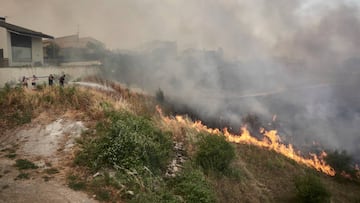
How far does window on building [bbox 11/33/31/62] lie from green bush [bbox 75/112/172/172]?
19.2m

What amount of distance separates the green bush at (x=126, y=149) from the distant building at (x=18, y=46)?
18.3 m

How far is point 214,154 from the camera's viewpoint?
493 inches

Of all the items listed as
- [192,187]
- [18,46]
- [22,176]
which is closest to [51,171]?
[22,176]

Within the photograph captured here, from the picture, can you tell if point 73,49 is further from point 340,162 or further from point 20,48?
point 340,162

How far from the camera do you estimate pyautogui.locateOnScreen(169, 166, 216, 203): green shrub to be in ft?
31.7

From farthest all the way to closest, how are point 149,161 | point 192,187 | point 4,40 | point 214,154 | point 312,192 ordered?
point 4,40 → point 312,192 → point 214,154 → point 149,161 → point 192,187

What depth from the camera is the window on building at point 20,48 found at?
26759 millimetres

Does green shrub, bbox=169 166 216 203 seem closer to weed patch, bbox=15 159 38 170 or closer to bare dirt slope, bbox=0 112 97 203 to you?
bare dirt slope, bbox=0 112 97 203

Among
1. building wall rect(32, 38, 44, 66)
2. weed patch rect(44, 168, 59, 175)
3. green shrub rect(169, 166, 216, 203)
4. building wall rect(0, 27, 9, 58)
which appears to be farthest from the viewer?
building wall rect(32, 38, 44, 66)

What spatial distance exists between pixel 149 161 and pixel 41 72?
17193mm

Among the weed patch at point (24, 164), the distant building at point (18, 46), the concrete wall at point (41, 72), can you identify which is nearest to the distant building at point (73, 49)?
the distant building at point (18, 46)

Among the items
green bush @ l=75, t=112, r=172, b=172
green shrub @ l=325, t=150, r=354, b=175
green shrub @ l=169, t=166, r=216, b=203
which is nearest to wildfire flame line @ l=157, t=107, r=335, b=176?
green shrub @ l=325, t=150, r=354, b=175

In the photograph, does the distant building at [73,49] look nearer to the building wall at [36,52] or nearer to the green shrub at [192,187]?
the building wall at [36,52]

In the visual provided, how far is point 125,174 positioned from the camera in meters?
9.39
